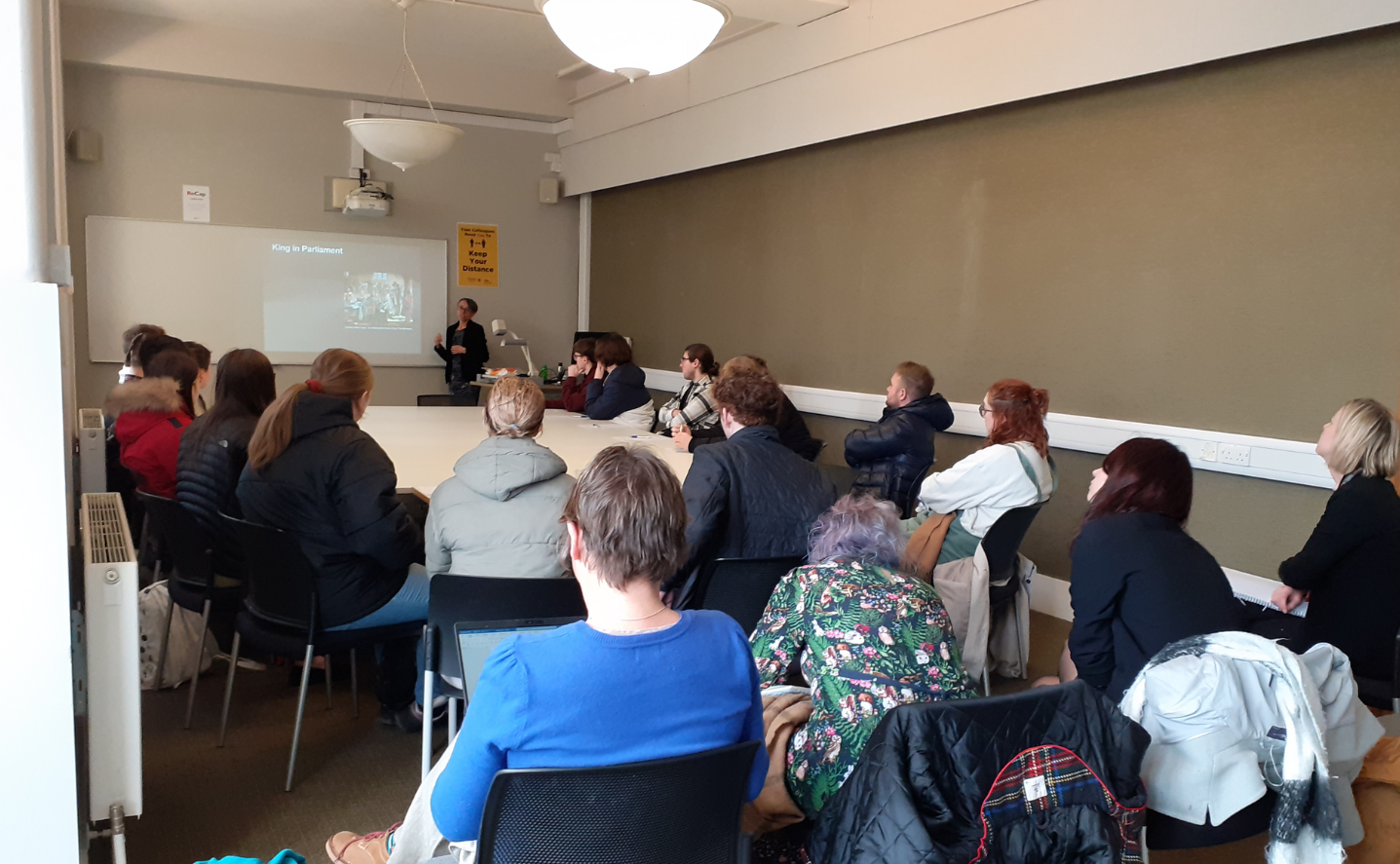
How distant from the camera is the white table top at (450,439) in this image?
3634mm

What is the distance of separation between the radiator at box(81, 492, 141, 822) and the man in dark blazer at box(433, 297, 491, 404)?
614 centimetres

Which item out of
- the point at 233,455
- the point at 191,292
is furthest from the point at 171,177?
the point at 233,455

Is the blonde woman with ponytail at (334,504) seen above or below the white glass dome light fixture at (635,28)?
below

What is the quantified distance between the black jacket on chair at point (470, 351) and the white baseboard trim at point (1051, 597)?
5.08 m

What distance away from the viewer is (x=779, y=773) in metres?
1.80

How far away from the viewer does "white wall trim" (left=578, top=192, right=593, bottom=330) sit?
348 inches

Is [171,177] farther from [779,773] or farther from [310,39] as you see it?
[779,773]

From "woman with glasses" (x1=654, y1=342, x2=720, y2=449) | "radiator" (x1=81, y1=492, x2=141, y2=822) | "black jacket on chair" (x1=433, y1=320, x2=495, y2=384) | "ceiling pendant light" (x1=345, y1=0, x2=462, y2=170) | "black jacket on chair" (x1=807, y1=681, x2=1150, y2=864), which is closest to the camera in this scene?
"black jacket on chair" (x1=807, y1=681, x2=1150, y2=864)

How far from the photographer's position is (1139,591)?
2162 millimetres

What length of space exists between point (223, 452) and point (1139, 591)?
265 centimetres

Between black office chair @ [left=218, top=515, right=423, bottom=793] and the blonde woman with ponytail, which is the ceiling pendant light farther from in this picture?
black office chair @ [left=218, top=515, right=423, bottom=793]

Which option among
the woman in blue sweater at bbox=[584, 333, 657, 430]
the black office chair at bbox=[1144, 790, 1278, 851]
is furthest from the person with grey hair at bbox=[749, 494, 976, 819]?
the woman in blue sweater at bbox=[584, 333, 657, 430]

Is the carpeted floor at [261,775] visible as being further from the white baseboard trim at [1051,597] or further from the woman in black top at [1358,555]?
the white baseboard trim at [1051,597]

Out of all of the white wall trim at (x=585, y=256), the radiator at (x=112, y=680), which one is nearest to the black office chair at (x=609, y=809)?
the radiator at (x=112, y=680)
